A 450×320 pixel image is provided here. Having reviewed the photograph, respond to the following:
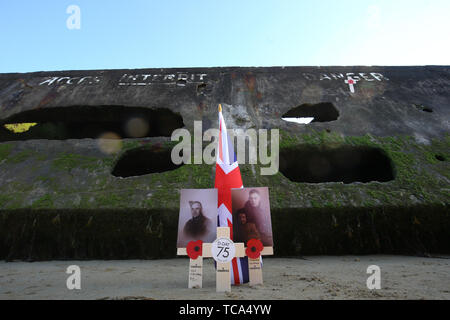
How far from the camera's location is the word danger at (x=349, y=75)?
12.9 meters

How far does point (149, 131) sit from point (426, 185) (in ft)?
31.9

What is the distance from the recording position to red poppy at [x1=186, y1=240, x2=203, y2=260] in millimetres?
3711

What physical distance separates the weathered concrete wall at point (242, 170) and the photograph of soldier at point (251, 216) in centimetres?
302

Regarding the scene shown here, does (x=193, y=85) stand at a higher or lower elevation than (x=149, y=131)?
higher

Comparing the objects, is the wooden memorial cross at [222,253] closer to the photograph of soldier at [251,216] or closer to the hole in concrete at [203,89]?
the photograph of soldier at [251,216]

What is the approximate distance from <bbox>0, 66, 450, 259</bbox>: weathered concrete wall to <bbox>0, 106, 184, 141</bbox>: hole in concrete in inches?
6.3

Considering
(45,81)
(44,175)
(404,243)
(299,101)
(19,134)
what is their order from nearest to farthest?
(404,243) → (44,175) → (299,101) → (19,134) → (45,81)

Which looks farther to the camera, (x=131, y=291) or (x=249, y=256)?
(x=249, y=256)

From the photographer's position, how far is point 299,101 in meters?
11.6

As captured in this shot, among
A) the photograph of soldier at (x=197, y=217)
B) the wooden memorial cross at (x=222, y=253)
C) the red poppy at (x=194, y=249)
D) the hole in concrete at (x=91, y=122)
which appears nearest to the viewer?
the wooden memorial cross at (x=222, y=253)

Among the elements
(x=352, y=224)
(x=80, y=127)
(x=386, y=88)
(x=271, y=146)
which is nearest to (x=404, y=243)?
(x=352, y=224)

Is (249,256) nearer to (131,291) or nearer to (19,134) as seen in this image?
(131,291)
